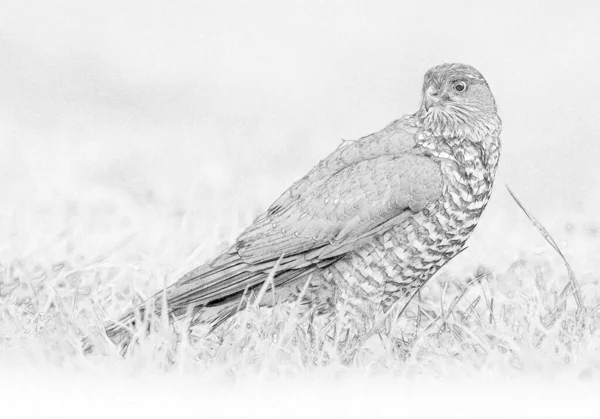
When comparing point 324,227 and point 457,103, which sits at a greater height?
point 457,103

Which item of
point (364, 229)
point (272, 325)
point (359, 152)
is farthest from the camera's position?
point (359, 152)

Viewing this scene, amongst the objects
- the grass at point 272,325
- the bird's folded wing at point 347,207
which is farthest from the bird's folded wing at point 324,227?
the grass at point 272,325

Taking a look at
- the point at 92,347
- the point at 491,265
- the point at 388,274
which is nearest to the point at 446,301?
the point at 491,265

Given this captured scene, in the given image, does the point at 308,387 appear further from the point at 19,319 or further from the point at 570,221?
the point at 570,221

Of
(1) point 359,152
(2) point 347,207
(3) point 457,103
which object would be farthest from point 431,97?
(2) point 347,207

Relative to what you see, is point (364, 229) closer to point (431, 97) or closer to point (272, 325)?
point (272, 325)

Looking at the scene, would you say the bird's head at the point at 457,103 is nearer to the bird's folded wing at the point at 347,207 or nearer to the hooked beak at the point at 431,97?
the hooked beak at the point at 431,97

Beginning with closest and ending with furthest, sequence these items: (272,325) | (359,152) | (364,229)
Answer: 1. (272,325)
2. (364,229)
3. (359,152)

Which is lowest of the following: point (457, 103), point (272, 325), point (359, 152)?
point (272, 325)
